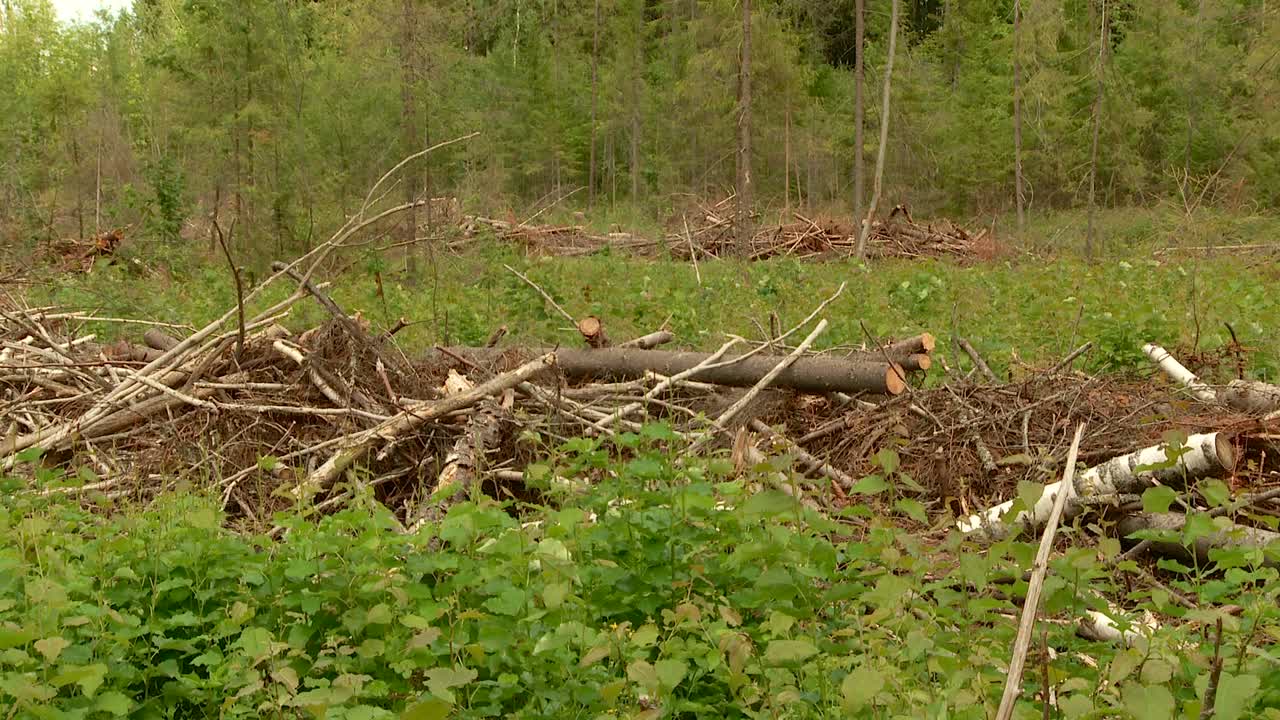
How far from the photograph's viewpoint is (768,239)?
2452 centimetres

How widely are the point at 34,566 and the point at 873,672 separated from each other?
2904 millimetres

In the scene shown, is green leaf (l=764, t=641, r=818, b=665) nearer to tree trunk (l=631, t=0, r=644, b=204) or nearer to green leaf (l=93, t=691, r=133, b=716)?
green leaf (l=93, t=691, r=133, b=716)

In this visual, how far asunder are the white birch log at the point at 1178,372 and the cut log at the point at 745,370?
1764 millimetres

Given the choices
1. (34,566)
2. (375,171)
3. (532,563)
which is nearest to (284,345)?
(34,566)

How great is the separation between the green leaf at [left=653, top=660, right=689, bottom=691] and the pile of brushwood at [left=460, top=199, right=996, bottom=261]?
1960 cm

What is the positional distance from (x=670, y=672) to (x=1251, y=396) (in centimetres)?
509

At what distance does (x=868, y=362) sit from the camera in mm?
7059

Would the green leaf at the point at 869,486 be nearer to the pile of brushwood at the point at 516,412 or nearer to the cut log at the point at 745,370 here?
the pile of brushwood at the point at 516,412

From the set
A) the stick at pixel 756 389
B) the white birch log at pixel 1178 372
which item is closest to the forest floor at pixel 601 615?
the white birch log at pixel 1178 372

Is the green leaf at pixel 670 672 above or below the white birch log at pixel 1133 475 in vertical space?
above

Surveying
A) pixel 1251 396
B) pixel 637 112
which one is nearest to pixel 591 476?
pixel 1251 396

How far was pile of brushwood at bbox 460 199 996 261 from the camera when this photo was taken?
23.4 metres

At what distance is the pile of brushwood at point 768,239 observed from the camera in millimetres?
23422

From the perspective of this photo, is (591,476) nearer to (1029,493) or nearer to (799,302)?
(1029,493)
